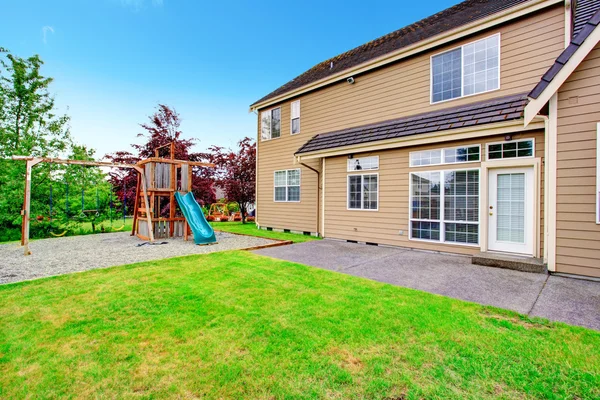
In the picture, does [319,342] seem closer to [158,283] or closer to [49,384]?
[49,384]

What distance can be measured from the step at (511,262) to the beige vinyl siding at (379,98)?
376cm

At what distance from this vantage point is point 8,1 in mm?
10844

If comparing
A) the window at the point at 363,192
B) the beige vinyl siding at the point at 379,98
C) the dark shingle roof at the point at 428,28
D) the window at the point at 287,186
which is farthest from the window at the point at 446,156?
the window at the point at 287,186

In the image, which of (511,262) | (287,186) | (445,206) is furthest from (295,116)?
(511,262)

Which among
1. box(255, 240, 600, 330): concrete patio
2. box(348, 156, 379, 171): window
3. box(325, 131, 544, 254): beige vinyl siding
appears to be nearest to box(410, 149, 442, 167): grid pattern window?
box(325, 131, 544, 254): beige vinyl siding

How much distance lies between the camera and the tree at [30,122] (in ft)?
35.2

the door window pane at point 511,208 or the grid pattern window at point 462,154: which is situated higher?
the grid pattern window at point 462,154

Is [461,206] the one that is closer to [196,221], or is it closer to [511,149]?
[511,149]

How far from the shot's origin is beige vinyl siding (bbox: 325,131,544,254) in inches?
267

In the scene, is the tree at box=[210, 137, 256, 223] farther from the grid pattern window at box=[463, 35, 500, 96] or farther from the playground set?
the grid pattern window at box=[463, 35, 500, 96]

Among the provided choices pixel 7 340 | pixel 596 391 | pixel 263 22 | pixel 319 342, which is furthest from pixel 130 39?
pixel 596 391

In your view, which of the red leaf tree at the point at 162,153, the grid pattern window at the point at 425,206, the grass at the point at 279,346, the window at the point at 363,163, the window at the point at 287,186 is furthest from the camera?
the red leaf tree at the point at 162,153

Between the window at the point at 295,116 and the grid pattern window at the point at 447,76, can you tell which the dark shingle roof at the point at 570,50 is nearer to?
the grid pattern window at the point at 447,76

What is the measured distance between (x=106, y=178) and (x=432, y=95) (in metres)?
15.5
